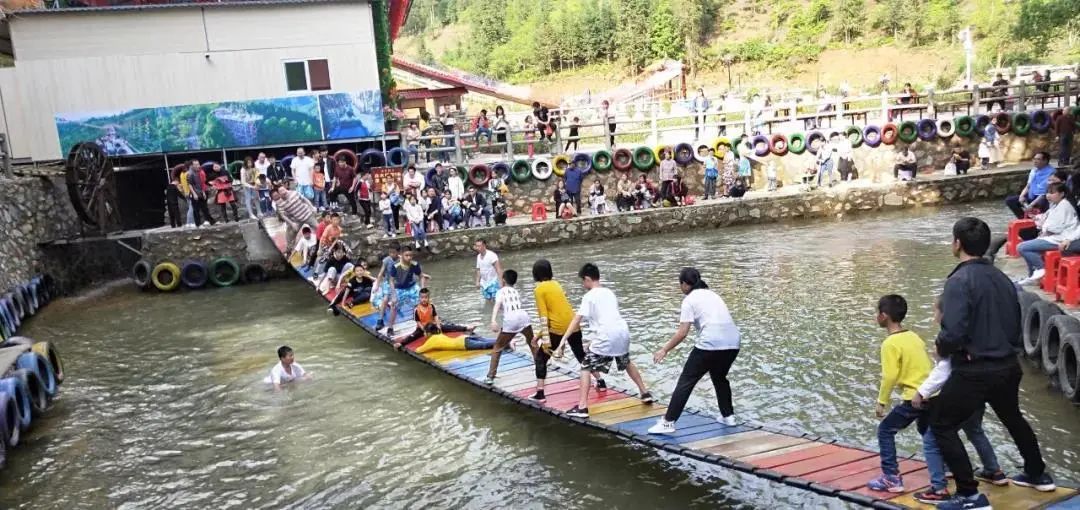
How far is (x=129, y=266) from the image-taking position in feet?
67.1

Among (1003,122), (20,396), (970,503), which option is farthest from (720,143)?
(970,503)

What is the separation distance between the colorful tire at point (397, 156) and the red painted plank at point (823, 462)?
1710 cm

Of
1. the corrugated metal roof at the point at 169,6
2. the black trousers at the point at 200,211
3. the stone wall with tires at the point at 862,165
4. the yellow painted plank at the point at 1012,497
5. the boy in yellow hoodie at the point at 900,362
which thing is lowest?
the yellow painted plank at the point at 1012,497

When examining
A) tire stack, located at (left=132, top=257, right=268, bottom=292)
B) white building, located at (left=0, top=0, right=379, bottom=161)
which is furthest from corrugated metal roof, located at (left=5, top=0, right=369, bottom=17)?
tire stack, located at (left=132, top=257, right=268, bottom=292)

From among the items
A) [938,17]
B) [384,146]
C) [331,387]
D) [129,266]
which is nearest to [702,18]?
[938,17]

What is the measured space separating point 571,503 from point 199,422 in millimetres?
5013

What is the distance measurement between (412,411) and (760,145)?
16.9 metres

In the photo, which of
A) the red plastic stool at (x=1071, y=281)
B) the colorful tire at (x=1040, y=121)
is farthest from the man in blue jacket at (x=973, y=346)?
the colorful tire at (x=1040, y=121)

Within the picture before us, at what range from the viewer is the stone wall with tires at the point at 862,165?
75.6 ft

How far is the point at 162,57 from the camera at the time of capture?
69.4ft

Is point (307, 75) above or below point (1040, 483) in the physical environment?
above

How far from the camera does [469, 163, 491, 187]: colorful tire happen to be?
72.8 feet

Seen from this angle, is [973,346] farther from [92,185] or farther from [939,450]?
[92,185]

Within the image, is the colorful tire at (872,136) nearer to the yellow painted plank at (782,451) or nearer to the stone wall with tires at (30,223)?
the yellow painted plank at (782,451)
